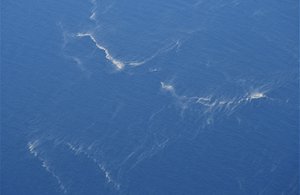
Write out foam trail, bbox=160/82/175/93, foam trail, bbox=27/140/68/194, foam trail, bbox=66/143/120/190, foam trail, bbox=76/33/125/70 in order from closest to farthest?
1. foam trail, bbox=66/143/120/190
2. foam trail, bbox=27/140/68/194
3. foam trail, bbox=160/82/175/93
4. foam trail, bbox=76/33/125/70

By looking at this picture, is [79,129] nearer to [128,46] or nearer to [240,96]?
[128,46]

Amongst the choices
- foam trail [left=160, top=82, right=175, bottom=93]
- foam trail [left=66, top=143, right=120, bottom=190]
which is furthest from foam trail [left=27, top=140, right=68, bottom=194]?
foam trail [left=160, top=82, right=175, bottom=93]

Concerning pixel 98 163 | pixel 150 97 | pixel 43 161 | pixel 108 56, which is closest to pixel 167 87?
pixel 150 97

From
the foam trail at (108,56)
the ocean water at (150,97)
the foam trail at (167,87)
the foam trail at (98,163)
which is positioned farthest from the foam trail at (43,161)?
the foam trail at (167,87)

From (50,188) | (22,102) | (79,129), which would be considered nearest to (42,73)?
(22,102)

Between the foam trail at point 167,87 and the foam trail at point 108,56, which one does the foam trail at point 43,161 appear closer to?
the foam trail at point 108,56

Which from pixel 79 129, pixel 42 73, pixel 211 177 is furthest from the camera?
pixel 42 73

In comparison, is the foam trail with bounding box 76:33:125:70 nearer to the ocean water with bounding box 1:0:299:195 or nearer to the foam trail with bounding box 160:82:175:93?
the ocean water with bounding box 1:0:299:195

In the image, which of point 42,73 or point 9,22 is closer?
point 42,73
